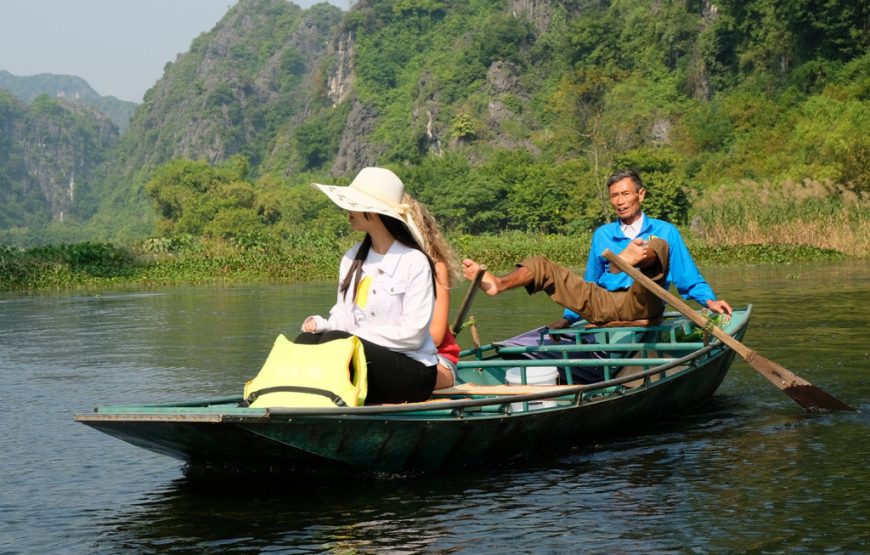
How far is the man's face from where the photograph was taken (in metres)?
8.44

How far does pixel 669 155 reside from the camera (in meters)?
47.8

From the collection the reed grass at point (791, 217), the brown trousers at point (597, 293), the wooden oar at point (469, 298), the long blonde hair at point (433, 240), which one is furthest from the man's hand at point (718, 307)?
the reed grass at point (791, 217)

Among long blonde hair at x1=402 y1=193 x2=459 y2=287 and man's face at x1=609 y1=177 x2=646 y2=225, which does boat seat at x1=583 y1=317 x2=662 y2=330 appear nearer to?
man's face at x1=609 y1=177 x2=646 y2=225

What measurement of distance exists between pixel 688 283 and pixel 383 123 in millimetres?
97883

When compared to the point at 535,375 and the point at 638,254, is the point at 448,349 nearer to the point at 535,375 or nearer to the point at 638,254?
the point at 535,375

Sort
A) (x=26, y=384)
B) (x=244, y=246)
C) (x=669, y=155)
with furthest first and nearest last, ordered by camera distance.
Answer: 1. (x=669, y=155)
2. (x=244, y=246)
3. (x=26, y=384)

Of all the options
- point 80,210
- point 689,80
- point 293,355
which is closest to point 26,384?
point 293,355

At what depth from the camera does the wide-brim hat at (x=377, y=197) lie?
619cm

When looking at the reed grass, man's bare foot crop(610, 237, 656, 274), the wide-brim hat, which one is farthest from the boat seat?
the reed grass

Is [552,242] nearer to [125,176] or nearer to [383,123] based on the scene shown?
[383,123]

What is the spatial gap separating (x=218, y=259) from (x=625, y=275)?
25.2 meters

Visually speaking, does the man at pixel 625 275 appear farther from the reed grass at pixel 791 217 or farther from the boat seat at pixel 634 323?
the reed grass at pixel 791 217

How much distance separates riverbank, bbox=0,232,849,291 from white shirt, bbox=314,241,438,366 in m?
22.2

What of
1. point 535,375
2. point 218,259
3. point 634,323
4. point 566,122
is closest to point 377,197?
point 535,375
